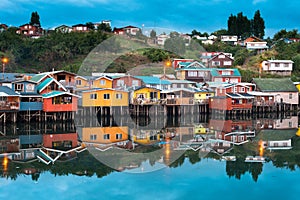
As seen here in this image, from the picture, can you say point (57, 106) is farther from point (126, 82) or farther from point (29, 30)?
point (29, 30)

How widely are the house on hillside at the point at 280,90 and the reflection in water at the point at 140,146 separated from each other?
1009cm

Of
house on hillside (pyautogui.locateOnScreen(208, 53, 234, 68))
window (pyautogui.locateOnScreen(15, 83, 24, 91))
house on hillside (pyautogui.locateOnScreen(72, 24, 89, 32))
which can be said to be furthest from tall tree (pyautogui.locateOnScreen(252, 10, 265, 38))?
window (pyautogui.locateOnScreen(15, 83, 24, 91))

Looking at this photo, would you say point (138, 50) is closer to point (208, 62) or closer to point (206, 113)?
point (208, 62)

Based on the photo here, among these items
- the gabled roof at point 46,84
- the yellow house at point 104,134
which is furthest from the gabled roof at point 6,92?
the yellow house at point 104,134

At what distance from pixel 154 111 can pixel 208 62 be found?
69.9ft

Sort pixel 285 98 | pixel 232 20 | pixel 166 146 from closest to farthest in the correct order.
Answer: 1. pixel 166 146
2. pixel 285 98
3. pixel 232 20

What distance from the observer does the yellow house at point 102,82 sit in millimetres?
35625

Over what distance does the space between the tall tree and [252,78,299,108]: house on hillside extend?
32.3 metres

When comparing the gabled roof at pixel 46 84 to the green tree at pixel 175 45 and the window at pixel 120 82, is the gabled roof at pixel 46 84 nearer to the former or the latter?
the window at pixel 120 82

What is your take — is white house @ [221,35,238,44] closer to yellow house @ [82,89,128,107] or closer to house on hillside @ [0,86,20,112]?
yellow house @ [82,89,128,107]

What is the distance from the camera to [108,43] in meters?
60.5

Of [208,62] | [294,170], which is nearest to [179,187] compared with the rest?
[294,170]

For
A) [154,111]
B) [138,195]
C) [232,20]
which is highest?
[232,20]

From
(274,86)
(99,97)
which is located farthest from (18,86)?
(274,86)
